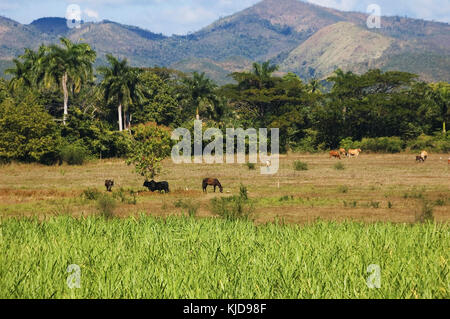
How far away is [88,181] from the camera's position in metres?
36.7

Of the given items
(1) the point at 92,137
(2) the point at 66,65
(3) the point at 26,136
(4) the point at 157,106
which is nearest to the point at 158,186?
(3) the point at 26,136

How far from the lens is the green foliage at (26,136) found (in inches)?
1950

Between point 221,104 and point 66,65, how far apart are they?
23.2 meters

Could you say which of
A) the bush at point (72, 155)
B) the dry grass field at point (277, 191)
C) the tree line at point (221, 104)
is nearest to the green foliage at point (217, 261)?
the dry grass field at point (277, 191)

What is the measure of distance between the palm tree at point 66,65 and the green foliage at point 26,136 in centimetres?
673

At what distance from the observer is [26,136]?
51031 mm

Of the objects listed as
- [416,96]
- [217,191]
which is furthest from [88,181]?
[416,96]

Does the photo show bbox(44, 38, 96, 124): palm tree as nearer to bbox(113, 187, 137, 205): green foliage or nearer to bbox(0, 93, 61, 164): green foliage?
bbox(0, 93, 61, 164): green foliage

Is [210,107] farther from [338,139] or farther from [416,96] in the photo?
[416,96]

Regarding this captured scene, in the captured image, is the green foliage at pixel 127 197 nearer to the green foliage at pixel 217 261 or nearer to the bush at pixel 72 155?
the green foliage at pixel 217 261

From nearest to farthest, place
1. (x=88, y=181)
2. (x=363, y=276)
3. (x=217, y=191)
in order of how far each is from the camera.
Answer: (x=363, y=276)
(x=217, y=191)
(x=88, y=181)

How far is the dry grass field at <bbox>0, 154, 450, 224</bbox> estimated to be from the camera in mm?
21656

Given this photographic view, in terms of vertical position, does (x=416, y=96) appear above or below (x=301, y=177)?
above

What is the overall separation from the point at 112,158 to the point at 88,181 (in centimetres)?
2172
